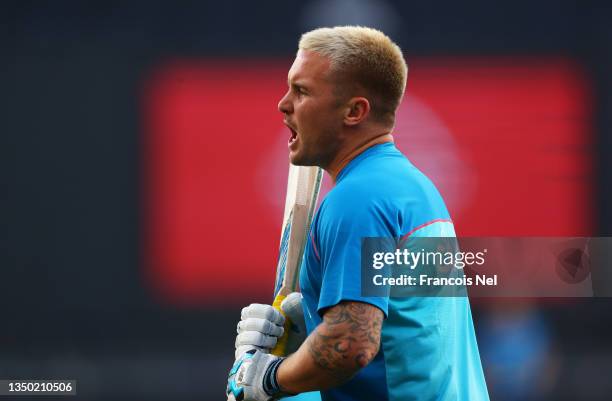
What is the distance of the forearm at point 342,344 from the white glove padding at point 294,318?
510 mm

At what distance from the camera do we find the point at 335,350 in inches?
77.9

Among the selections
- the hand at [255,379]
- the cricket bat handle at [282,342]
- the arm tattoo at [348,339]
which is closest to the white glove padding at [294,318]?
the cricket bat handle at [282,342]

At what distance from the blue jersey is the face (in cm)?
16

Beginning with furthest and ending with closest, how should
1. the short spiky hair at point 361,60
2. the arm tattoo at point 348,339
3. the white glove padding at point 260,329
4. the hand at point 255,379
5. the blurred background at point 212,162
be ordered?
the blurred background at point 212,162, the white glove padding at point 260,329, the short spiky hair at point 361,60, the hand at point 255,379, the arm tattoo at point 348,339

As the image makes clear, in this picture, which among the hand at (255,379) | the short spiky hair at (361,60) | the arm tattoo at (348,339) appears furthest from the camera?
the short spiky hair at (361,60)

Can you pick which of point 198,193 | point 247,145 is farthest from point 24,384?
point 247,145

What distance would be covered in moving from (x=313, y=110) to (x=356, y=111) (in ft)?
0.38

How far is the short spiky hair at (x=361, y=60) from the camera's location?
2.31m

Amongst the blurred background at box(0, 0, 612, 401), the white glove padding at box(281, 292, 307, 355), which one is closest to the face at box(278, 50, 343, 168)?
the white glove padding at box(281, 292, 307, 355)

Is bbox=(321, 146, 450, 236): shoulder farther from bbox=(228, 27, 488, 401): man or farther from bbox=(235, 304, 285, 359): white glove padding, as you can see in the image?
bbox=(235, 304, 285, 359): white glove padding

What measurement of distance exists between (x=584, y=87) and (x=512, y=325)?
81.3 inches

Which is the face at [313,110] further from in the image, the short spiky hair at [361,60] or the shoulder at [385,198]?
the shoulder at [385,198]

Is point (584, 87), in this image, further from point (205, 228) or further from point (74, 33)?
point (74, 33)

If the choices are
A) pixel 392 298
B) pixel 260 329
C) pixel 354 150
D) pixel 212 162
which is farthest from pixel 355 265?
pixel 212 162
